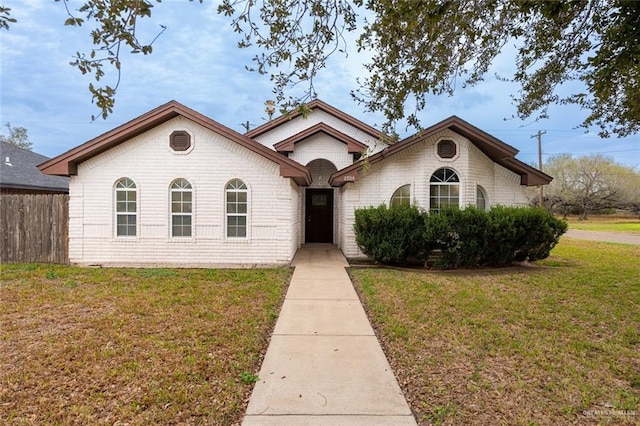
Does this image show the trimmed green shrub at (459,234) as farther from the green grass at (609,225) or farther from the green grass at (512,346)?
the green grass at (609,225)

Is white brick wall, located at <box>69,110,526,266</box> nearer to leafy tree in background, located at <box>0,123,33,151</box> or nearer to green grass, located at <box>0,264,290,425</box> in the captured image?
green grass, located at <box>0,264,290,425</box>

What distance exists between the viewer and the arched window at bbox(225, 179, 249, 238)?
34.3 ft

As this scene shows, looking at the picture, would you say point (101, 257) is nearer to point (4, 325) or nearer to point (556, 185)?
point (4, 325)

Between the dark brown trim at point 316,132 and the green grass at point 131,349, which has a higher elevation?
the dark brown trim at point 316,132

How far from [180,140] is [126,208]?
269 cm

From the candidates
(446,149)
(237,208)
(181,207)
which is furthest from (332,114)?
(181,207)

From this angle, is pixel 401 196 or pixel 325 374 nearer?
pixel 325 374

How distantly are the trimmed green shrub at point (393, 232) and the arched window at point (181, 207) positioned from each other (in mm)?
5362

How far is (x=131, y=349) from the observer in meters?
4.45

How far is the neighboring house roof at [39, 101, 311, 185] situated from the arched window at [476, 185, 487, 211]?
253 inches

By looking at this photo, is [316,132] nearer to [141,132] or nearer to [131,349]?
[141,132]

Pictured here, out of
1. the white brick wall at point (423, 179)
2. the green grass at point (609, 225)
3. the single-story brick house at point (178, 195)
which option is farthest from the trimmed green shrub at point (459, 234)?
the green grass at point (609, 225)

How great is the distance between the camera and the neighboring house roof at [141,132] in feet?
32.2

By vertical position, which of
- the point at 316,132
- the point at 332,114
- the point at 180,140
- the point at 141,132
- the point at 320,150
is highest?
the point at 332,114
